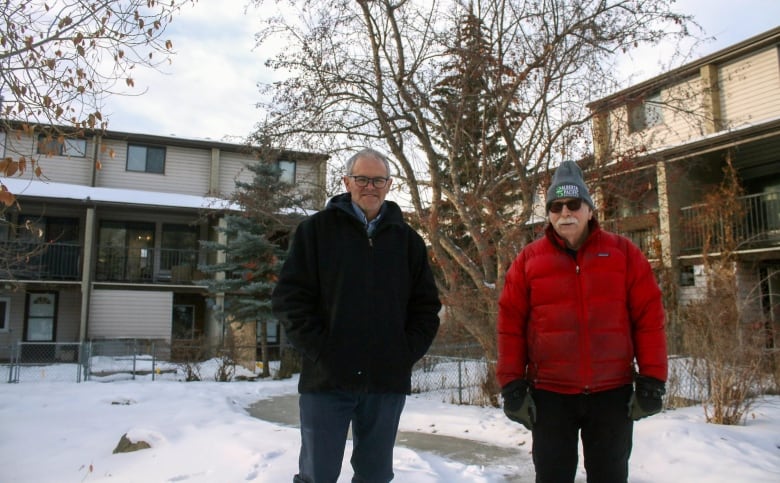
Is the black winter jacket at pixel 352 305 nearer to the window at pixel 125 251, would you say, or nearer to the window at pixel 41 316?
the window at pixel 125 251

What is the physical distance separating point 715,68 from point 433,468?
15.3 metres

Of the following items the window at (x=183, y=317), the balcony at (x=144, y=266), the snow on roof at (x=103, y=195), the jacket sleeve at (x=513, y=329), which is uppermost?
the snow on roof at (x=103, y=195)

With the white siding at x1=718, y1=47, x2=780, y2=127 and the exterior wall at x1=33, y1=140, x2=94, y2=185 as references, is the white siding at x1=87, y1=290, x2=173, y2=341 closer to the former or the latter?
the exterior wall at x1=33, y1=140, x2=94, y2=185

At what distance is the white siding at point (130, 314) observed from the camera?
20.0 metres

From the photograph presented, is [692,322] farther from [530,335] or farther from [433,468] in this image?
[530,335]

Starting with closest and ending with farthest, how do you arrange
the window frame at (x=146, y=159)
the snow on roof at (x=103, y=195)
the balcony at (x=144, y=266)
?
the snow on roof at (x=103, y=195), the balcony at (x=144, y=266), the window frame at (x=146, y=159)

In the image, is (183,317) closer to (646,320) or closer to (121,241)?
(121,241)

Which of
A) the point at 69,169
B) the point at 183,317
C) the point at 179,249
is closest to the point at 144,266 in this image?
the point at 179,249

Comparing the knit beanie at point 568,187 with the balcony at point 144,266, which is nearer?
the knit beanie at point 568,187

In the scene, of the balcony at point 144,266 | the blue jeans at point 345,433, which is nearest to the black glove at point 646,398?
the blue jeans at point 345,433

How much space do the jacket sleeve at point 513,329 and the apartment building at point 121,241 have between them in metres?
16.8

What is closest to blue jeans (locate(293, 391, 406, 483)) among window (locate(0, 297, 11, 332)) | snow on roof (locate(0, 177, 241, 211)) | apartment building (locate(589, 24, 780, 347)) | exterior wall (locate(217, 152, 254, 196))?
apartment building (locate(589, 24, 780, 347))

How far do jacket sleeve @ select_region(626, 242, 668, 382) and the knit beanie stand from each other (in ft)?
1.32

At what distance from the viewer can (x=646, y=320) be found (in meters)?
2.88
